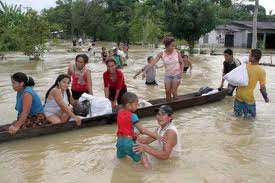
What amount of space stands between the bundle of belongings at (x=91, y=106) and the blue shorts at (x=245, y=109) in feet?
8.80

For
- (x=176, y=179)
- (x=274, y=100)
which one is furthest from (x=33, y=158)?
(x=274, y=100)

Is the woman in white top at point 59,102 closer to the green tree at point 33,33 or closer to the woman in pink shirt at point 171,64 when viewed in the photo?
the woman in pink shirt at point 171,64

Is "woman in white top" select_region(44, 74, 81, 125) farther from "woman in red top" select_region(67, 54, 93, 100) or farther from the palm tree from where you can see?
the palm tree

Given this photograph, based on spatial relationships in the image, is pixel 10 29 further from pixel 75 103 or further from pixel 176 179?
pixel 176 179

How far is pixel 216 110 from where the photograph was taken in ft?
31.9

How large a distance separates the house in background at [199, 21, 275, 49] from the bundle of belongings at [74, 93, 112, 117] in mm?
36714

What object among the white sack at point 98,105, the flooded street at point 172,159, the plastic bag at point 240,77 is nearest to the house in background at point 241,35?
the flooded street at point 172,159

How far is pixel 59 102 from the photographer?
6.61m

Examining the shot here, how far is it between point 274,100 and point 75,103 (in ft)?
20.5

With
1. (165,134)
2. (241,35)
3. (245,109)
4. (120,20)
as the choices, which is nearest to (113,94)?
(245,109)

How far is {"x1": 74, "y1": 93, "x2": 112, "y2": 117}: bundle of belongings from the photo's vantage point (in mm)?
7793

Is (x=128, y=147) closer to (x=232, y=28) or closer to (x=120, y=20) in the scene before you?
(x=232, y=28)

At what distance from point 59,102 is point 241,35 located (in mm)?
40257

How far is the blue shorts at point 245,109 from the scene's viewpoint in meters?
8.38
